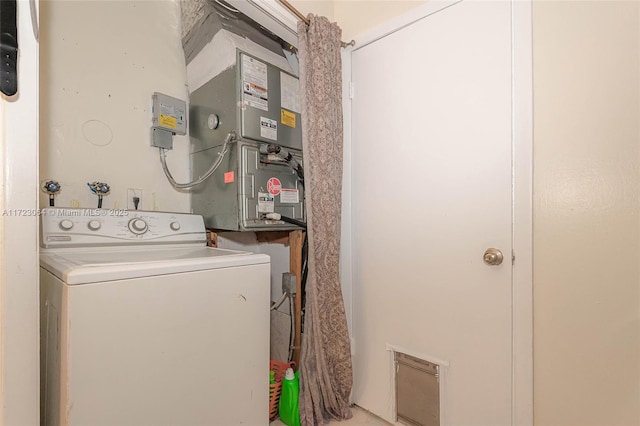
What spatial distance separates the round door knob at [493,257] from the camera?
1.18m

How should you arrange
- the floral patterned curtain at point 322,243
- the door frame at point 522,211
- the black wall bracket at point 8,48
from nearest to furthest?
the black wall bracket at point 8,48, the door frame at point 522,211, the floral patterned curtain at point 322,243

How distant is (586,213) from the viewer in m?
1.03

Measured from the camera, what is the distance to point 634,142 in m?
0.95

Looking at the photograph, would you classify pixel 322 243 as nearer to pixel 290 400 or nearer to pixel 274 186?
pixel 274 186

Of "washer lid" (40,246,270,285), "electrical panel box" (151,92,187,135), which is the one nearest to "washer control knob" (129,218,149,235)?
"washer lid" (40,246,270,285)

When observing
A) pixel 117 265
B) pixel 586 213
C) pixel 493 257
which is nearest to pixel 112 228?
pixel 117 265

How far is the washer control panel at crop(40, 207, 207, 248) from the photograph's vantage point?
115 cm

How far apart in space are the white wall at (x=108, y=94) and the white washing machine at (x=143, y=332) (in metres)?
0.31

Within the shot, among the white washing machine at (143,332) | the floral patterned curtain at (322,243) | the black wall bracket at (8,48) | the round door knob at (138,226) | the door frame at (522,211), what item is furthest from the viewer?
the floral patterned curtain at (322,243)

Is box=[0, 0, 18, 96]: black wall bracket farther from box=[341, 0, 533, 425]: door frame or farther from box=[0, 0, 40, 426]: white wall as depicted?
box=[341, 0, 533, 425]: door frame

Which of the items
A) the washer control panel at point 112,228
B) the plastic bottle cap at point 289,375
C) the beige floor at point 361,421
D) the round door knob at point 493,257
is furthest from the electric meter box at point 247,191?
the beige floor at point 361,421

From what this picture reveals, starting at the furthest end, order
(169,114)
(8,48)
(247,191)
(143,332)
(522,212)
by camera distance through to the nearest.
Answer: (169,114), (247,191), (522,212), (143,332), (8,48)

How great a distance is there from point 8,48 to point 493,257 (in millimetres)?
1553

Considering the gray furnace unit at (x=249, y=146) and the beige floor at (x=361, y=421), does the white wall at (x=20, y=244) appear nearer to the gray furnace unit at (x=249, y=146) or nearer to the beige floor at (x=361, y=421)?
the gray furnace unit at (x=249, y=146)
